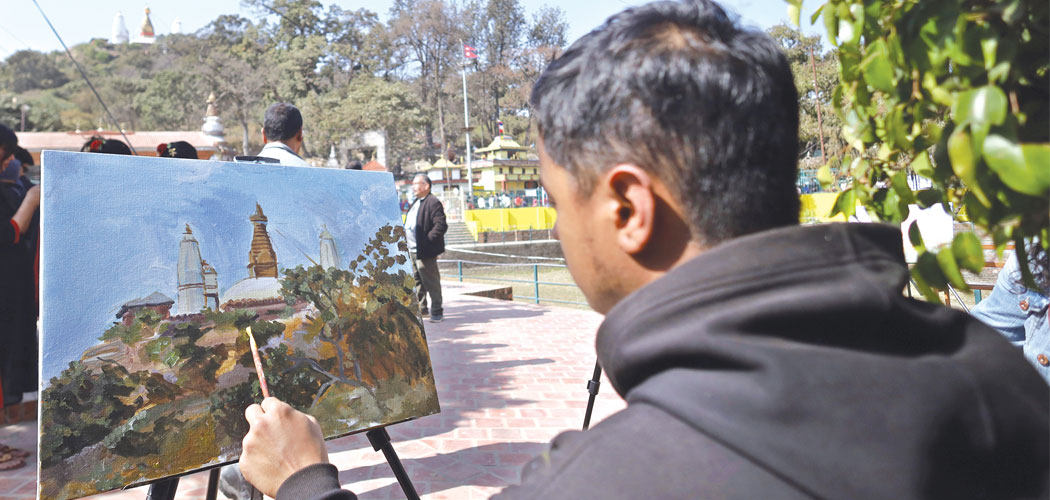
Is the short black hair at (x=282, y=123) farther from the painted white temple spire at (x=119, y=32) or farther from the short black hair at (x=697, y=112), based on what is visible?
the painted white temple spire at (x=119, y=32)

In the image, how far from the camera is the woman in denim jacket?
7.34ft

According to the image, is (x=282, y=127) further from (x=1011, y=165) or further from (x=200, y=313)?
(x=1011, y=165)

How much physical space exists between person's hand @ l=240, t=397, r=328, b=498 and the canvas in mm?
624

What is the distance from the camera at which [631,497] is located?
764 mm

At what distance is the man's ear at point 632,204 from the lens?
93 centimetres

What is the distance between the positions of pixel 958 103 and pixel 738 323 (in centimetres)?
34

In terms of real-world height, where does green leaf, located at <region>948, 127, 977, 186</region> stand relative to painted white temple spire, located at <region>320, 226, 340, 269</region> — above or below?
above

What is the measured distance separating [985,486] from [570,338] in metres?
7.53

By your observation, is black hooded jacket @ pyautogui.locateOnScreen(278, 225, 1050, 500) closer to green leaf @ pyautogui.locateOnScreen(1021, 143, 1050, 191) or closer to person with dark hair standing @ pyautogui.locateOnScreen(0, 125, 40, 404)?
green leaf @ pyautogui.locateOnScreen(1021, 143, 1050, 191)

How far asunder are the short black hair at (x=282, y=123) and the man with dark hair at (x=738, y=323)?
3.10 metres

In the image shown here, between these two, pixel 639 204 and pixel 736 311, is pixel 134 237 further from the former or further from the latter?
pixel 736 311

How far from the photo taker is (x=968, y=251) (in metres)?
0.88

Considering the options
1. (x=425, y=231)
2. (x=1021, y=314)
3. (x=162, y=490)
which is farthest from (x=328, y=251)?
(x=425, y=231)

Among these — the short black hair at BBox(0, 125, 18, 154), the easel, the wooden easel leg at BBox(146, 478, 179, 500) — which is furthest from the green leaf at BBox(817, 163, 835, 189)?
the short black hair at BBox(0, 125, 18, 154)
